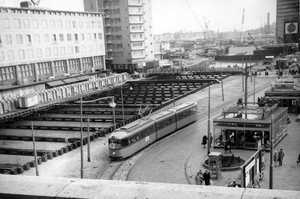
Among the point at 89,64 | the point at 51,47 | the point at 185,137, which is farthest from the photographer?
the point at 89,64

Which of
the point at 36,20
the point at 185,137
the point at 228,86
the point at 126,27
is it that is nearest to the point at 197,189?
the point at 185,137

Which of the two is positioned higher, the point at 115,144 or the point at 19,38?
the point at 19,38

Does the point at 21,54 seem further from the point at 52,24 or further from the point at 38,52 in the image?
the point at 52,24

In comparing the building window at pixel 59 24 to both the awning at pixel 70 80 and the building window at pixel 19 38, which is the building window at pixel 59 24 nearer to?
the building window at pixel 19 38

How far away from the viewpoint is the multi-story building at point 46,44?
56625mm

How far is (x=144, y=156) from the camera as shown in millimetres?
27047

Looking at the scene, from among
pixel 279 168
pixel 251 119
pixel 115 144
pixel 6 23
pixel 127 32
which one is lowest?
pixel 279 168

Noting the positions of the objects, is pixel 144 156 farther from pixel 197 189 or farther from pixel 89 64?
pixel 89 64

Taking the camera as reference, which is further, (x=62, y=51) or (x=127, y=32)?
(x=127, y=32)

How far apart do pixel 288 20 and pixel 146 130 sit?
123934 mm

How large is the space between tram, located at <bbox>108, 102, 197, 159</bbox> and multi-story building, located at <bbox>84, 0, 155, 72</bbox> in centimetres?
5461

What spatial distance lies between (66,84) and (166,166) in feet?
151

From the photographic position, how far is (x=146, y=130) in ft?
94.0

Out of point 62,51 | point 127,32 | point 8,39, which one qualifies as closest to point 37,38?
point 8,39
